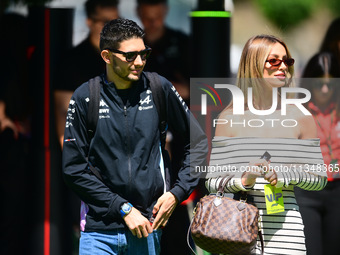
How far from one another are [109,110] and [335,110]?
2.05 m

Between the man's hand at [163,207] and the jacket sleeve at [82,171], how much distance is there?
22cm

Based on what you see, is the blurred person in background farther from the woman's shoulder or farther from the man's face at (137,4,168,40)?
the woman's shoulder

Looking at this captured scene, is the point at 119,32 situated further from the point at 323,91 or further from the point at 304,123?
the point at 323,91

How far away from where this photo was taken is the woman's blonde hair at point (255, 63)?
4.00 meters

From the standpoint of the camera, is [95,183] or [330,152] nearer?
[95,183]

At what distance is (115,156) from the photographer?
3736 millimetres

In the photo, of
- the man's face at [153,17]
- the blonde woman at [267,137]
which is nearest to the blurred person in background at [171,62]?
the man's face at [153,17]

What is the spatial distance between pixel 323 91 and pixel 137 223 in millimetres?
2097

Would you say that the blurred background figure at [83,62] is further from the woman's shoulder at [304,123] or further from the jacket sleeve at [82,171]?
the woman's shoulder at [304,123]

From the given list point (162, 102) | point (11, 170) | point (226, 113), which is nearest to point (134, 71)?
point (162, 102)

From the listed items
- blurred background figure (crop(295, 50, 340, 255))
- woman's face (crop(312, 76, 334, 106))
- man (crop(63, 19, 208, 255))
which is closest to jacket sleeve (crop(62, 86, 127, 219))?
man (crop(63, 19, 208, 255))

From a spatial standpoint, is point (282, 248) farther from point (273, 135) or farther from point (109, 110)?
point (109, 110)

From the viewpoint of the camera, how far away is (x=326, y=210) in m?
4.94

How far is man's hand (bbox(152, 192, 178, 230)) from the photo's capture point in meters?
3.78
